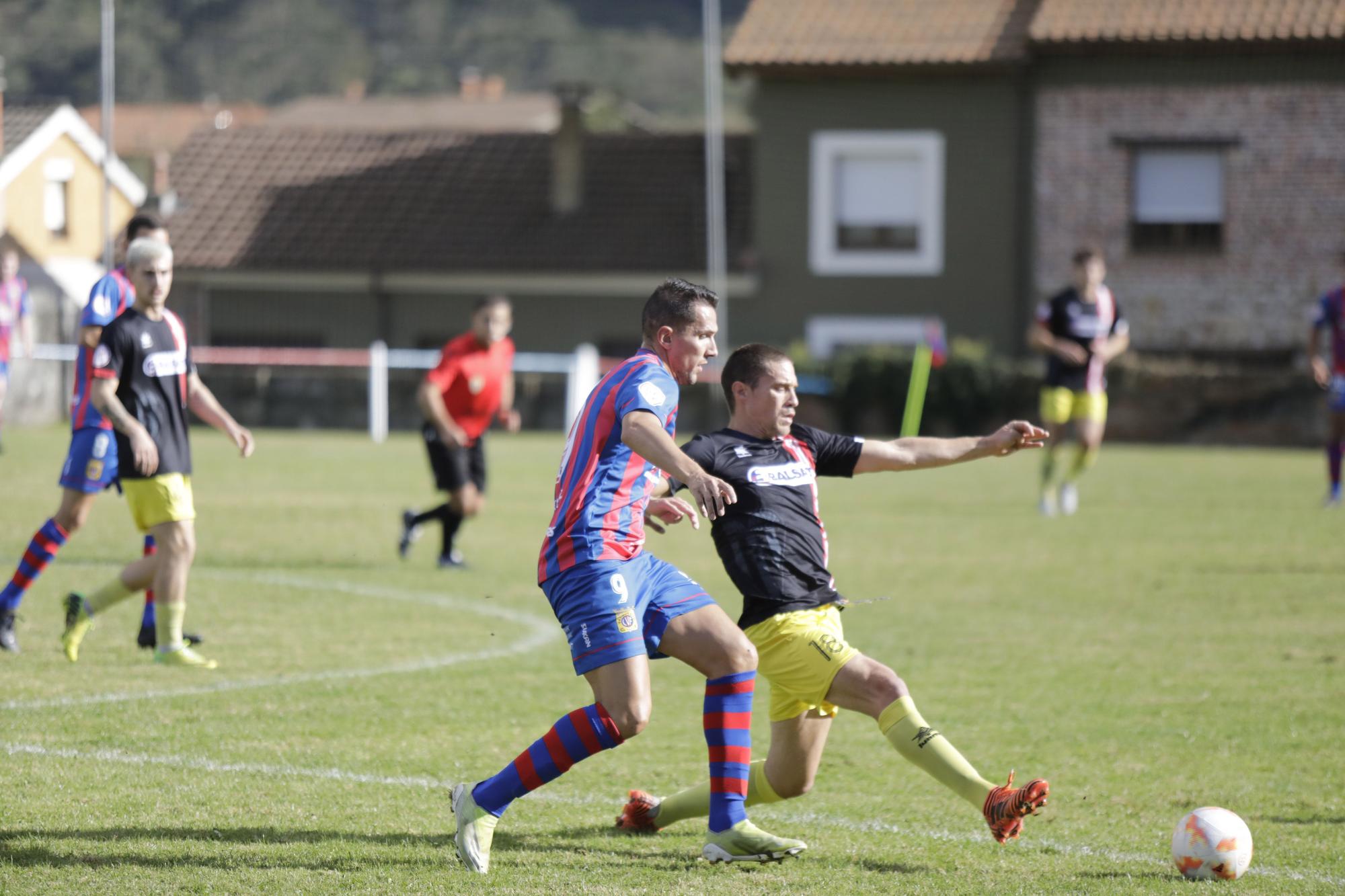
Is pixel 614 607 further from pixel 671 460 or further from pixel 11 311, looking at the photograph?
pixel 11 311

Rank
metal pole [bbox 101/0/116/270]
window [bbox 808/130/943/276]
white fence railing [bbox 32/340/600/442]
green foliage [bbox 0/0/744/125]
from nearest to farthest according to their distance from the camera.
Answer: metal pole [bbox 101/0/116/270] → white fence railing [bbox 32/340/600/442] → window [bbox 808/130/943/276] → green foliage [bbox 0/0/744/125]

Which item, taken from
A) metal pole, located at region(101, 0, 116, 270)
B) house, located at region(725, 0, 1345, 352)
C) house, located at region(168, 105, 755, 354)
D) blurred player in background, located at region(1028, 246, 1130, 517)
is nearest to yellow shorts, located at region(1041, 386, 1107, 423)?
blurred player in background, located at region(1028, 246, 1130, 517)

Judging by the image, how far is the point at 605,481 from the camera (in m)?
5.21

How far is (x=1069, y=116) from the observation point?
1209 inches

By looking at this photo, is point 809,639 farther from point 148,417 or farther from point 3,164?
point 3,164

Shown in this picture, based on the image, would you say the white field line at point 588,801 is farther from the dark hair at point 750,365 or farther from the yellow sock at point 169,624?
the yellow sock at point 169,624

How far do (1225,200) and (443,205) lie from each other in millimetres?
15789

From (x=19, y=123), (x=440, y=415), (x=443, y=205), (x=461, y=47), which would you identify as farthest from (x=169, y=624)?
(x=461, y=47)

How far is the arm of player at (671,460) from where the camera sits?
187 inches

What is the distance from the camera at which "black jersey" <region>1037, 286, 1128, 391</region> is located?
16.2 metres

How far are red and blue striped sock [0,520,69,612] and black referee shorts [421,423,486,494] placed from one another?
370cm

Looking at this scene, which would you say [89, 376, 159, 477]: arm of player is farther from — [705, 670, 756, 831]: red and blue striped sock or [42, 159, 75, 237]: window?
[42, 159, 75, 237]: window

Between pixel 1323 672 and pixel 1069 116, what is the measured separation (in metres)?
23.6

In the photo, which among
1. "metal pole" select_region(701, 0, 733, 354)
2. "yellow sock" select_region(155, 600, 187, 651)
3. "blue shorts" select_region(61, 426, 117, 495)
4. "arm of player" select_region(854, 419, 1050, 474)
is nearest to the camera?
"arm of player" select_region(854, 419, 1050, 474)
